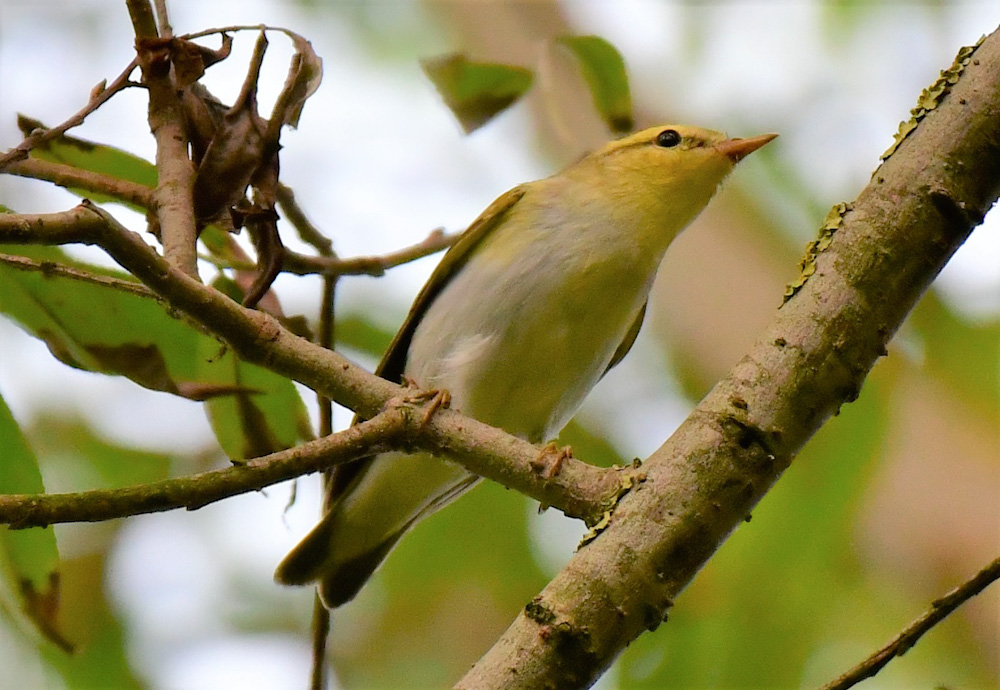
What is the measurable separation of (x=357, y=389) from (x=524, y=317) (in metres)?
1.08

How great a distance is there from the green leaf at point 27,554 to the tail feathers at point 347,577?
3.05 ft

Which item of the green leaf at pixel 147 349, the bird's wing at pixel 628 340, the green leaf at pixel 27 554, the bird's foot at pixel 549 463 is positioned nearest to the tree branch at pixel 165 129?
the green leaf at pixel 147 349

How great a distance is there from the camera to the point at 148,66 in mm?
2002

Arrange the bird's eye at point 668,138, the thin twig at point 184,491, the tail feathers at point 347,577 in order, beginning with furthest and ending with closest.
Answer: the bird's eye at point 668,138
the tail feathers at point 347,577
the thin twig at point 184,491

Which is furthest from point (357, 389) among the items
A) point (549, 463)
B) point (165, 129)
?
point (165, 129)

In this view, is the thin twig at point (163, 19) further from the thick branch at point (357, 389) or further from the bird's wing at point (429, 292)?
the bird's wing at point (429, 292)

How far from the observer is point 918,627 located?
1420 millimetres

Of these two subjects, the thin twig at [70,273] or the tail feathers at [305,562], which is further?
the tail feathers at [305,562]

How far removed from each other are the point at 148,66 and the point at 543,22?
370 cm

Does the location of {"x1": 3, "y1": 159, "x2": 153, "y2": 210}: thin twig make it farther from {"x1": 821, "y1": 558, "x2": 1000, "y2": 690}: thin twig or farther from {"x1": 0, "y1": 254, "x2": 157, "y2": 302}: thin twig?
{"x1": 821, "y1": 558, "x2": 1000, "y2": 690}: thin twig

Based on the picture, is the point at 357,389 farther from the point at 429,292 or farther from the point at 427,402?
the point at 429,292

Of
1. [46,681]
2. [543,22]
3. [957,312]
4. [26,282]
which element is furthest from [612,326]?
[543,22]

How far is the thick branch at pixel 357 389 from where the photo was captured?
1.46 meters

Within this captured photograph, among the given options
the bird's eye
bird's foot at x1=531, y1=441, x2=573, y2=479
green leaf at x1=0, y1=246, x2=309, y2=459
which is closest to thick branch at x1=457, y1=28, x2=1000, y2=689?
bird's foot at x1=531, y1=441, x2=573, y2=479
